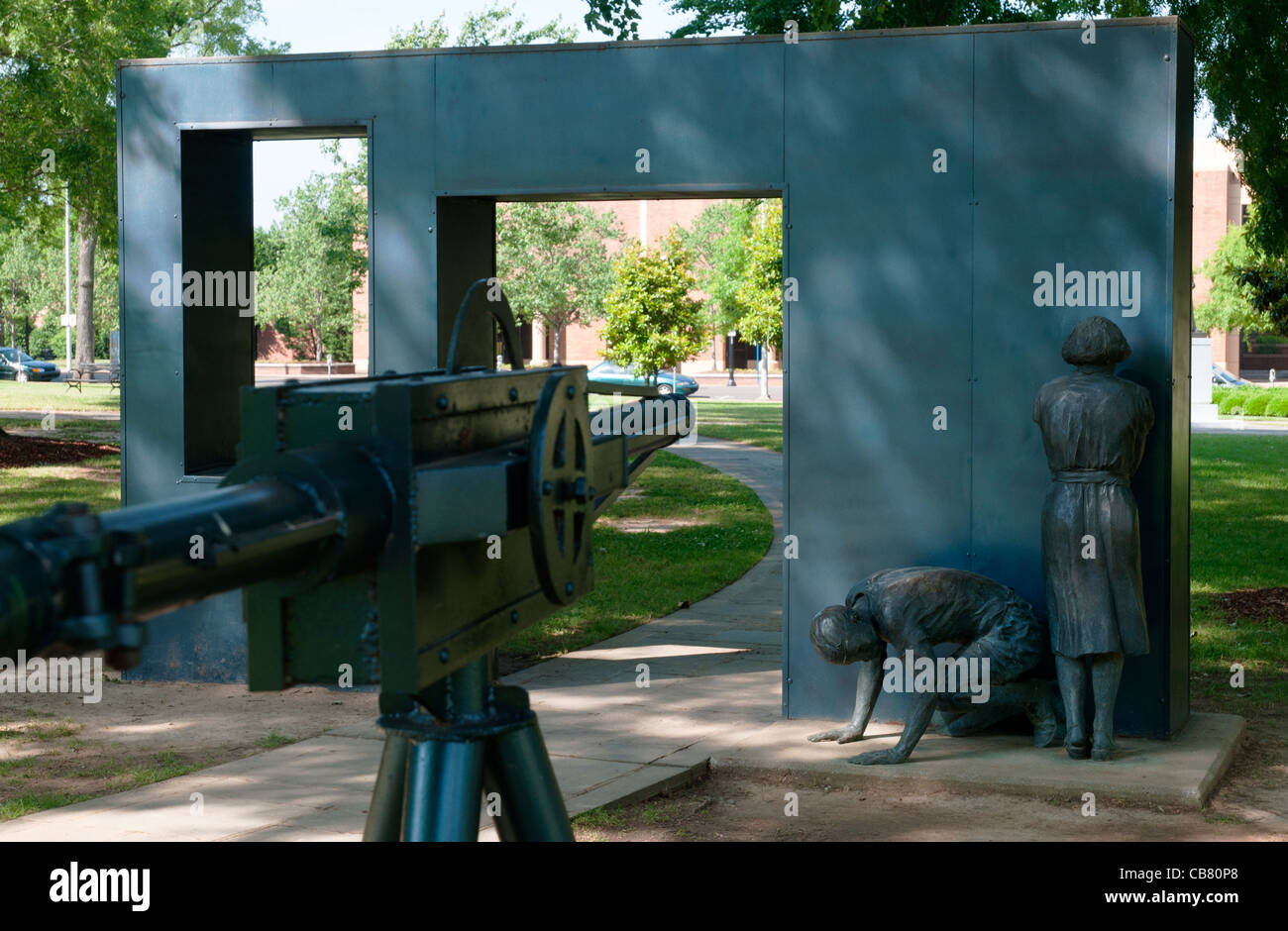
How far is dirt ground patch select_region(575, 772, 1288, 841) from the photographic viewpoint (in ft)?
19.8

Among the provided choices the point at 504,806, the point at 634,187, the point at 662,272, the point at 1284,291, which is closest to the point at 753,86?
the point at 634,187

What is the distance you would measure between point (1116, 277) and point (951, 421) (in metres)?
1.10

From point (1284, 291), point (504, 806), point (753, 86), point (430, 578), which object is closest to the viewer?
point (430, 578)

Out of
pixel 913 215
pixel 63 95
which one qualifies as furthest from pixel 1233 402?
pixel 913 215

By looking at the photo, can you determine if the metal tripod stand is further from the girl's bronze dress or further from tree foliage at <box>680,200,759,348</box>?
tree foliage at <box>680,200,759,348</box>

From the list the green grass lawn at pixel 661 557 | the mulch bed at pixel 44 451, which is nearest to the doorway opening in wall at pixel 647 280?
the mulch bed at pixel 44 451

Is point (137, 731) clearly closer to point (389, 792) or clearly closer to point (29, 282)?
point (389, 792)

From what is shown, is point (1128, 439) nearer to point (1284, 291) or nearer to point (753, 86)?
point (753, 86)

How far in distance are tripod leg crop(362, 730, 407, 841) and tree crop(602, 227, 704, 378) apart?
41521 millimetres

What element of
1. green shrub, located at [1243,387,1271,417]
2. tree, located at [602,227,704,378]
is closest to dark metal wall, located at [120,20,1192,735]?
green shrub, located at [1243,387,1271,417]

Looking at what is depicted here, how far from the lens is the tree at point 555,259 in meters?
42.9

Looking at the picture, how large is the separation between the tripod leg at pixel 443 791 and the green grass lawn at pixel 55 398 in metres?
33.9

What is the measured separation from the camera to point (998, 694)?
7285 mm

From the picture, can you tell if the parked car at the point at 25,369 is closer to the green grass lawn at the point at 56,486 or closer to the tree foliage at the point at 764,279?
the tree foliage at the point at 764,279
